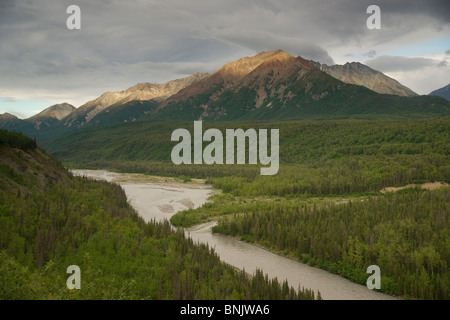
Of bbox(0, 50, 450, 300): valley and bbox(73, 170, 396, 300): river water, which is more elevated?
bbox(0, 50, 450, 300): valley

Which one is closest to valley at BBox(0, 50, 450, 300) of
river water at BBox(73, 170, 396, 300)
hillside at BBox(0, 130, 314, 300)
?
hillside at BBox(0, 130, 314, 300)

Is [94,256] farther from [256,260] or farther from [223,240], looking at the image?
[223,240]

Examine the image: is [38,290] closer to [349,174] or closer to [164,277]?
[164,277]

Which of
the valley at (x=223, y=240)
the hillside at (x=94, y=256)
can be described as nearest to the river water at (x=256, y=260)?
the valley at (x=223, y=240)

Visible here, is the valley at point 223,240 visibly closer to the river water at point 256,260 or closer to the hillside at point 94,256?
the hillside at point 94,256

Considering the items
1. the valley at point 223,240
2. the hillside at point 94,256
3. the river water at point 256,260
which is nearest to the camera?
the hillside at point 94,256

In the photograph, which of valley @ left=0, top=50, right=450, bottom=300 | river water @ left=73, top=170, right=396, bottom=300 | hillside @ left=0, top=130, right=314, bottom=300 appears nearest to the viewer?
hillside @ left=0, top=130, right=314, bottom=300

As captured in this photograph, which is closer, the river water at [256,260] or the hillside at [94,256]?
the hillside at [94,256]

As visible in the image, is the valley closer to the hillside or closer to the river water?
the hillside

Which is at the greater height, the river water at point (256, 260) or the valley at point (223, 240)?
the valley at point (223, 240)
